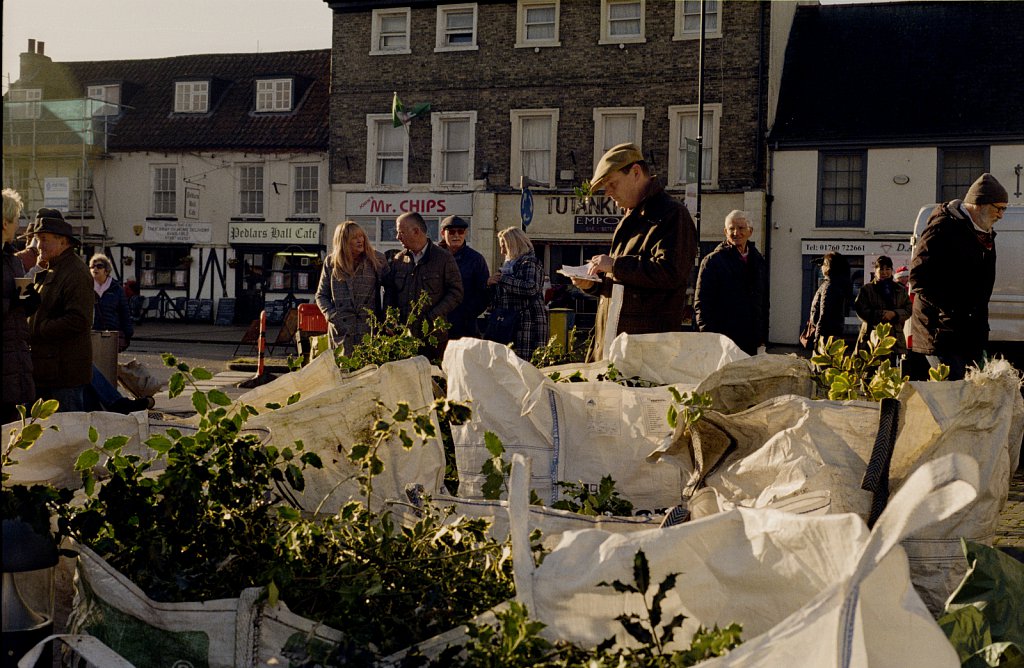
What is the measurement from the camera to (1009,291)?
11.7 meters

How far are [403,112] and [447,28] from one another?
2.46 metres

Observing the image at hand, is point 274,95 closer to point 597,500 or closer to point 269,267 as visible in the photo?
point 269,267

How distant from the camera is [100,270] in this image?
1170 centimetres

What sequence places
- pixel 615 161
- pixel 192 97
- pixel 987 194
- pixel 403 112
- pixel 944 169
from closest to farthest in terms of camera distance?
pixel 615 161 < pixel 987 194 < pixel 944 169 < pixel 403 112 < pixel 192 97

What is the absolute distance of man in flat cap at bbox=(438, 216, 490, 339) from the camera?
884 cm

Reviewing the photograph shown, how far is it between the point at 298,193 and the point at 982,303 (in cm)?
2843

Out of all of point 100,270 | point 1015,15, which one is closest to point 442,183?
point 1015,15

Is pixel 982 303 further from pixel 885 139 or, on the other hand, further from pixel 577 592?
pixel 885 139

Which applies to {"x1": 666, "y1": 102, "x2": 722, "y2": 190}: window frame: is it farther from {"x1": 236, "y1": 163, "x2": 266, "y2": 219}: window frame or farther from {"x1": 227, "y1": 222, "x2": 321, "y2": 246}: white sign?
{"x1": 236, "y1": 163, "x2": 266, "y2": 219}: window frame

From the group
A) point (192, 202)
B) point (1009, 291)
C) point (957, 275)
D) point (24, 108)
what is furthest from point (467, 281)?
point (24, 108)

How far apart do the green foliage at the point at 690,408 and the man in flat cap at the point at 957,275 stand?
4.05 m

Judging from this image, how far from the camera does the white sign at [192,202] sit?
1351 inches

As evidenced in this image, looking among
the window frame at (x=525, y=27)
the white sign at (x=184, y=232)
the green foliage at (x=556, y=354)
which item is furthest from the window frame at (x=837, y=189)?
the green foliage at (x=556, y=354)

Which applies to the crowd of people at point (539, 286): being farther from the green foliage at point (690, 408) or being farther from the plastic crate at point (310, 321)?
the plastic crate at point (310, 321)
